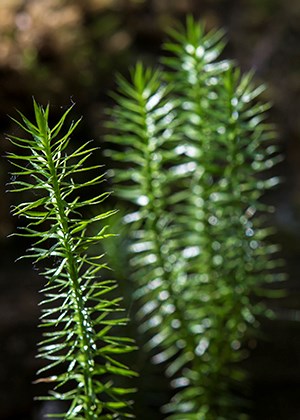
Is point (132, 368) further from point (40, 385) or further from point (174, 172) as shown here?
point (174, 172)

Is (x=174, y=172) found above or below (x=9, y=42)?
below

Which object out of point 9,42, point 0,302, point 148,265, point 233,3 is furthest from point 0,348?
point 233,3

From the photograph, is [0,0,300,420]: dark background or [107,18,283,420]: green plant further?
[0,0,300,420]: dark background

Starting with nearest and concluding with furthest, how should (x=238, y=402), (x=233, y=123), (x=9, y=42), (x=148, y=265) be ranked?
(x=233, y=123), (x=148, y=265), (x=238, y=402), (x=9, y=42)

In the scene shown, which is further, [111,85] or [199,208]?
[111,85]

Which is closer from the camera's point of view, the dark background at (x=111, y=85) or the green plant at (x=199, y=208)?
the green plant at (x=199, y=208)
